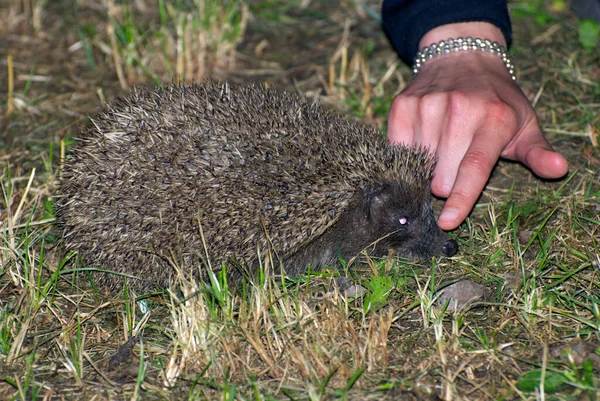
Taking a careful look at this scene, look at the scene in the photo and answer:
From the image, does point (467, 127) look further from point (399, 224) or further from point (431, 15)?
point (431, 15)

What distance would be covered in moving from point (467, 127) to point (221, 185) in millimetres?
1719

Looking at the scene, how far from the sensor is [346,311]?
4035mm

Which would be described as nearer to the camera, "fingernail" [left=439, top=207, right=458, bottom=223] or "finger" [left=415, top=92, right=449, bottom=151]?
"fingernail" [left=439, top=207, right=458, bottom=223]

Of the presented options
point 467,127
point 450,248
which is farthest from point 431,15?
point 450,248

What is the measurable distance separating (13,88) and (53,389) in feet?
13.8

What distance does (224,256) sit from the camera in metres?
4.62

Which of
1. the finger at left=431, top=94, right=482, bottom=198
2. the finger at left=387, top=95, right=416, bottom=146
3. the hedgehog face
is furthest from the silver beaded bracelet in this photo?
the hedgehog face

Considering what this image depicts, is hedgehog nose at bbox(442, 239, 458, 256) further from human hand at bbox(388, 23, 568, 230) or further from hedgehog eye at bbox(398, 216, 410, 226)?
hedgehog eye at bbox(398, 216, 410, 226)

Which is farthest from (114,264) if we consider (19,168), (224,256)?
(19,168)

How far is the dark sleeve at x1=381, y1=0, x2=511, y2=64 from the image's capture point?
18.8 feet

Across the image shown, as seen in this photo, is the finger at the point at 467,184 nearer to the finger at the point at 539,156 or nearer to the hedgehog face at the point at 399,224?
the hedgehog face at the point at 399,224

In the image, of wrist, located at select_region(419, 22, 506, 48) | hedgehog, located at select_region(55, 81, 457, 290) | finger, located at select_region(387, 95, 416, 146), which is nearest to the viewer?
hedgehog, located at select_region(55, 81, 457, 290)

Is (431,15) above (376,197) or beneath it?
above

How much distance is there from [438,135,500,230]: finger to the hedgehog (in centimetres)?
21
